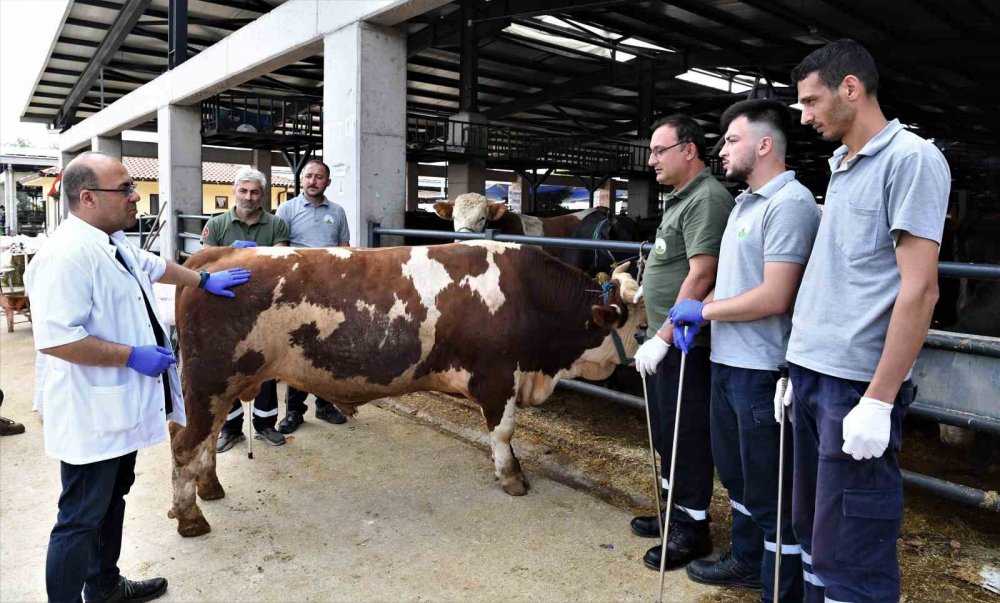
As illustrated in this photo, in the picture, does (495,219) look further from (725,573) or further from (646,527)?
(725,573)

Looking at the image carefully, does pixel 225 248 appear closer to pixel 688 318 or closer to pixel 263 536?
pixel 263 536

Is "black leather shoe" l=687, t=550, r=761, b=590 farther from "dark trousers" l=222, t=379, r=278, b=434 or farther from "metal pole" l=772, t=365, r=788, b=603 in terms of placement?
"dark trousers" l=222, t=379, r=278, b=434

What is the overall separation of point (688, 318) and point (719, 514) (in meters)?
1.51

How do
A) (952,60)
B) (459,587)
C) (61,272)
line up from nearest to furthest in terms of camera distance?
(61,272)
(459,587)
(952,60)

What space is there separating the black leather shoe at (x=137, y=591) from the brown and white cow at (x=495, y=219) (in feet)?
14.9

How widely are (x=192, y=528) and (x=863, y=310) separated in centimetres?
308

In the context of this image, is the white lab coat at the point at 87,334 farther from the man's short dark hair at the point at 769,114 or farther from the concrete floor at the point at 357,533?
the man's short dark hair at the point at 769,114

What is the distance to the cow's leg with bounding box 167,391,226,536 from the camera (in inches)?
129

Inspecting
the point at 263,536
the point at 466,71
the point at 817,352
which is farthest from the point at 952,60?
the point at 263,536

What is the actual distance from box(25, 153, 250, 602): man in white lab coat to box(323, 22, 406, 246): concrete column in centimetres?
350

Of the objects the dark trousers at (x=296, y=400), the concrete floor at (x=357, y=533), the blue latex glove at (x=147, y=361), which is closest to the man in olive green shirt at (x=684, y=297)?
the concrete floor at (x=357, y=533)

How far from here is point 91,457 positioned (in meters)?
2.31

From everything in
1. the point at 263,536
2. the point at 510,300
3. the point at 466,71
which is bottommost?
the point at 263,536

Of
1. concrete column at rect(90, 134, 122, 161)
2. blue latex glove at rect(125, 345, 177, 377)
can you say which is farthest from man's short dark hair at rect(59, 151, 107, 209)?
concrete column at rect(90, 134, 122, 161)
